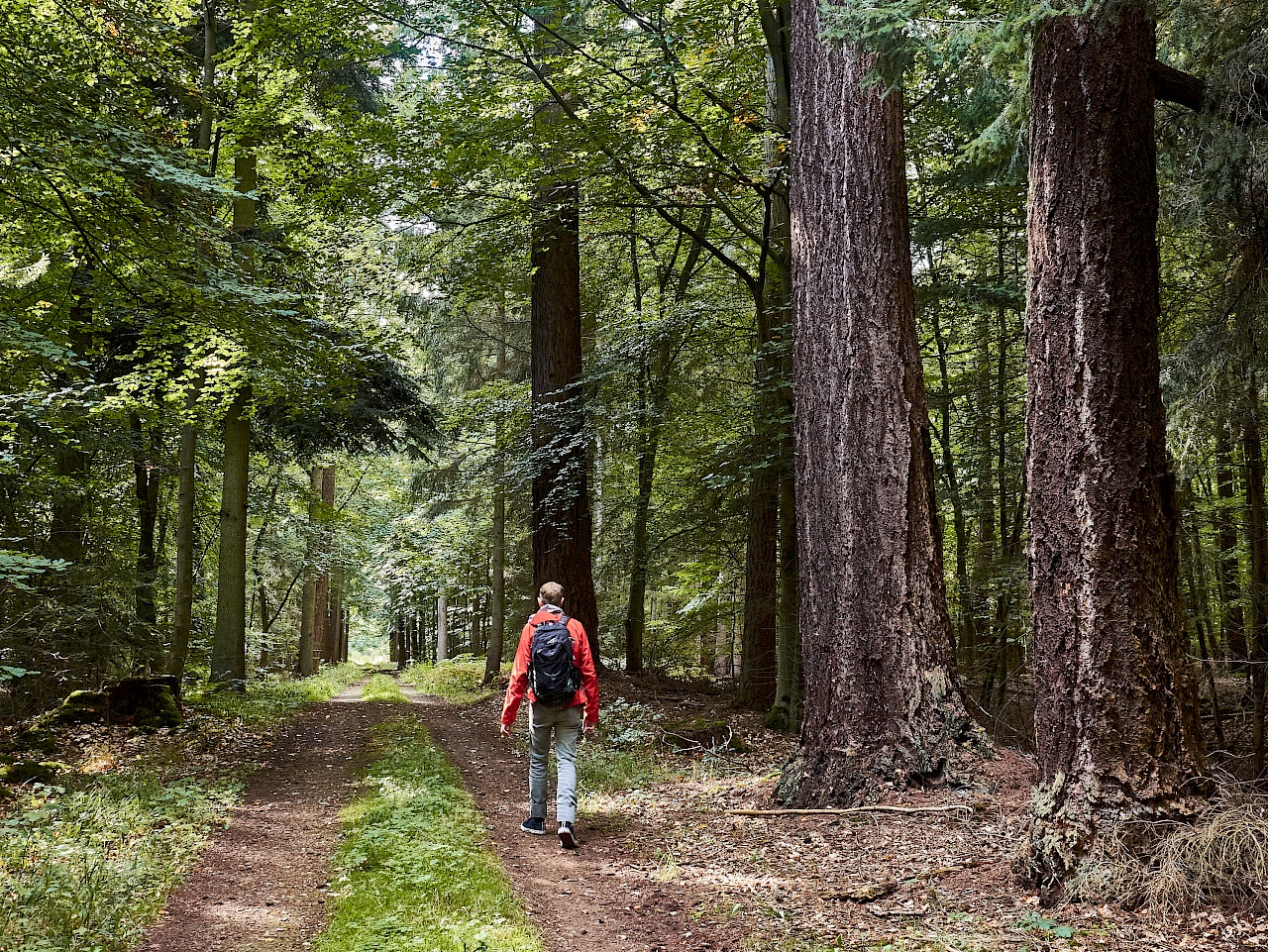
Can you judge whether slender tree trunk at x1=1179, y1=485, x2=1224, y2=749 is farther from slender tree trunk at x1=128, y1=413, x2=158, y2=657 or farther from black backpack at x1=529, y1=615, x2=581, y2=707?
slender tree trunk at x1=128, y1=413, x2=158, y2=657

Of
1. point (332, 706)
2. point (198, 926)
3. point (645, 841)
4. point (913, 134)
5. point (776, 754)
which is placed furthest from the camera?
point (332, 706)

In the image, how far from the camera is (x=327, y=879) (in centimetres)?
548

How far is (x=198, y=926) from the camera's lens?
4.67 meters

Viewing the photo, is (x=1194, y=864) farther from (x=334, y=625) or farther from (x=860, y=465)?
(x=334, y=625)

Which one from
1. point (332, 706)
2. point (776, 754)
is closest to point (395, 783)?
point (776, 754)

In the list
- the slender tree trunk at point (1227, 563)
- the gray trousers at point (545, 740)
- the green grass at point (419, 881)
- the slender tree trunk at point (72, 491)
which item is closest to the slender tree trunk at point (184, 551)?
the slender tree trunk at point (72, 491)

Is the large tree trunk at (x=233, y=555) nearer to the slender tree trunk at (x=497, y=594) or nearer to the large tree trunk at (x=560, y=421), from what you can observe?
the slender tree trunk at (x=497, y=594)

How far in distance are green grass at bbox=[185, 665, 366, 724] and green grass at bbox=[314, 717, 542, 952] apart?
5.23 metres

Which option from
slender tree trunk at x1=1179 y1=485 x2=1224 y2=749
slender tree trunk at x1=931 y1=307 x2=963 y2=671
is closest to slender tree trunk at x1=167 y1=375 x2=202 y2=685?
slender tree trunk at x1=931 y1=307 x2=963 y2=671

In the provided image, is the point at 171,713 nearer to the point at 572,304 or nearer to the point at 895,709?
the point at 572,304

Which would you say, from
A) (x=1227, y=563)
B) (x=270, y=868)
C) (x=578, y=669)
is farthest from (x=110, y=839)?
(x=1227, y=563)

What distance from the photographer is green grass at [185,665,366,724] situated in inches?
476

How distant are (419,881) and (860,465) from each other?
4135mm

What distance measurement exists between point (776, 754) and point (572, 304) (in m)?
7.63
